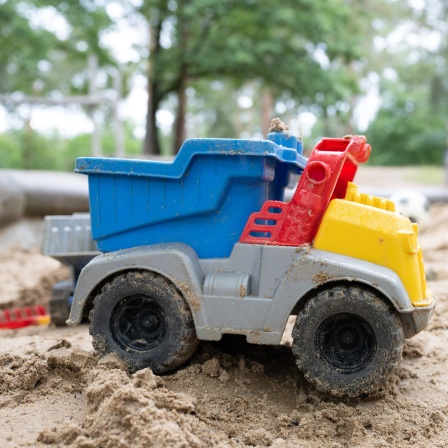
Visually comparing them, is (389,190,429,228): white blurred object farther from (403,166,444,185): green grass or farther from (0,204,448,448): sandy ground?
(403,166,444,185): green grass

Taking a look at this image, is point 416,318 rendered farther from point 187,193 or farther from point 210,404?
point 187,193

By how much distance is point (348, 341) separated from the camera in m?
2.59

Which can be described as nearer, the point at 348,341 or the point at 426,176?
the point at 348,341

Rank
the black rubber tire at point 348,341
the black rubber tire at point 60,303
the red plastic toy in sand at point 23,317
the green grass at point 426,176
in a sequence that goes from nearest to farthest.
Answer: the black rubber tire at point 348,341 → the black rubber tire at point 60,303 → the red plastic toy in sand at point 23,317 → the green grass at point 426,176

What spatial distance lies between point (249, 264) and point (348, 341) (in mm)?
519

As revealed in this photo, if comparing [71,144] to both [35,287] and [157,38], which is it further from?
[35,287]

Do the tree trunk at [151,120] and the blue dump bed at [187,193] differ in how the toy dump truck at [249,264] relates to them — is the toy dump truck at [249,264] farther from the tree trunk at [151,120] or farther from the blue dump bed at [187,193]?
the tree trunk at [151,120]

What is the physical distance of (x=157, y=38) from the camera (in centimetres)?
1552

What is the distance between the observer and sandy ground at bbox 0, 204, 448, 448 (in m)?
2.16

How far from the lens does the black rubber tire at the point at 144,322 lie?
8.74ft

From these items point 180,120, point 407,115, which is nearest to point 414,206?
point 180,120

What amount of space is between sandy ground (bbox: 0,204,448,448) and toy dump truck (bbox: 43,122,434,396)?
13cm

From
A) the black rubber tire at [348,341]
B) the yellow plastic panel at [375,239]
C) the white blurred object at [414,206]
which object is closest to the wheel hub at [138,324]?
the black rubber tire at [348,341]

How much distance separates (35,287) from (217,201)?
3598mm
